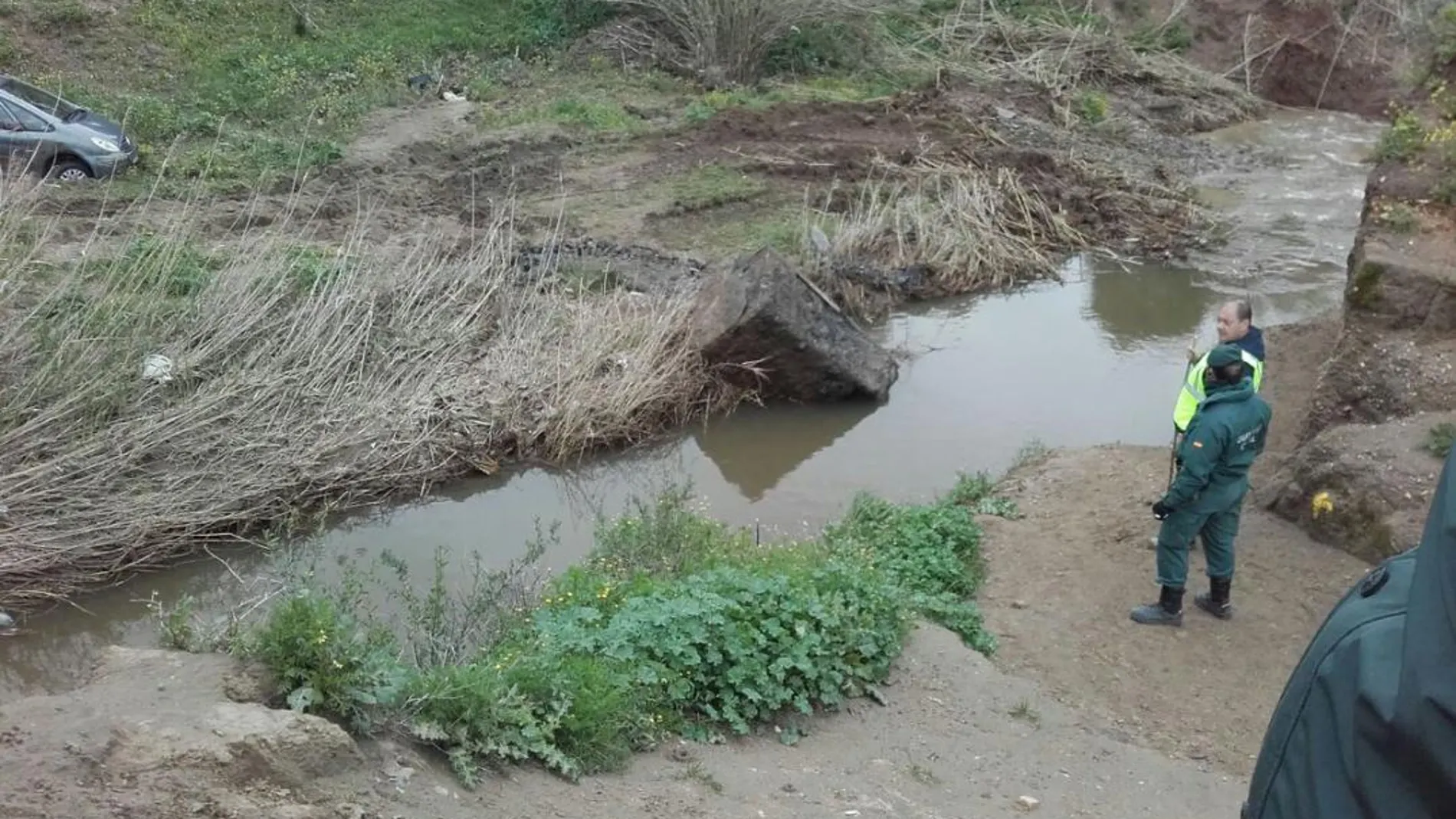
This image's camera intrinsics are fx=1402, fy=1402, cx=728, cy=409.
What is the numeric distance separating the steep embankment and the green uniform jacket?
163 cm

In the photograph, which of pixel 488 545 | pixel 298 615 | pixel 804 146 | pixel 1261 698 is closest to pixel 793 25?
pixel 804 146

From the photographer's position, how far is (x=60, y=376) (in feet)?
30.8

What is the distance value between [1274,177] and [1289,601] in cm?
1452

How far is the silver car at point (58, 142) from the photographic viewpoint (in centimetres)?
1498

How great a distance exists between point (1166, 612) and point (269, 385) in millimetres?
6386

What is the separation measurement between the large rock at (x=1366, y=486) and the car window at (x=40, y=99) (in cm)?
1336

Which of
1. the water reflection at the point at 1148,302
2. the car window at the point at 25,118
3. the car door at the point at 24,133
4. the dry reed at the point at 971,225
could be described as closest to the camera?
the car door at the point at 24,133

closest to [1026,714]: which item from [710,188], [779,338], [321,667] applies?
[321,667]

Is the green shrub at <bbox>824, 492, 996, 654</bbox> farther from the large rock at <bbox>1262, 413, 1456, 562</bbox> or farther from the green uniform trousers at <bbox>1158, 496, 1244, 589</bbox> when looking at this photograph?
the large rock at <bbox>1262, 413, 1456, 562</bbox>

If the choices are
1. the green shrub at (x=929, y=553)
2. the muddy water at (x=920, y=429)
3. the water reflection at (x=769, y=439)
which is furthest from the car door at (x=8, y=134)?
the green shrub at (x=929, y=553)

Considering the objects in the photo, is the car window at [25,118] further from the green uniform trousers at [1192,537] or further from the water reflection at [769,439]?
the green uniform trousers at [1192,537]

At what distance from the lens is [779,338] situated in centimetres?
1241

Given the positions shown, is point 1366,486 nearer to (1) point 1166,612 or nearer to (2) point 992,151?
(1) point 1166,612

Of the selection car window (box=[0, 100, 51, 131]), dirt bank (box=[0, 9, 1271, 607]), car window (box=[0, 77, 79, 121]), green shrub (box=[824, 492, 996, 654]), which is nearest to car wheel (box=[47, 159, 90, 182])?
car window (box=[0, 100, 51, 131])
